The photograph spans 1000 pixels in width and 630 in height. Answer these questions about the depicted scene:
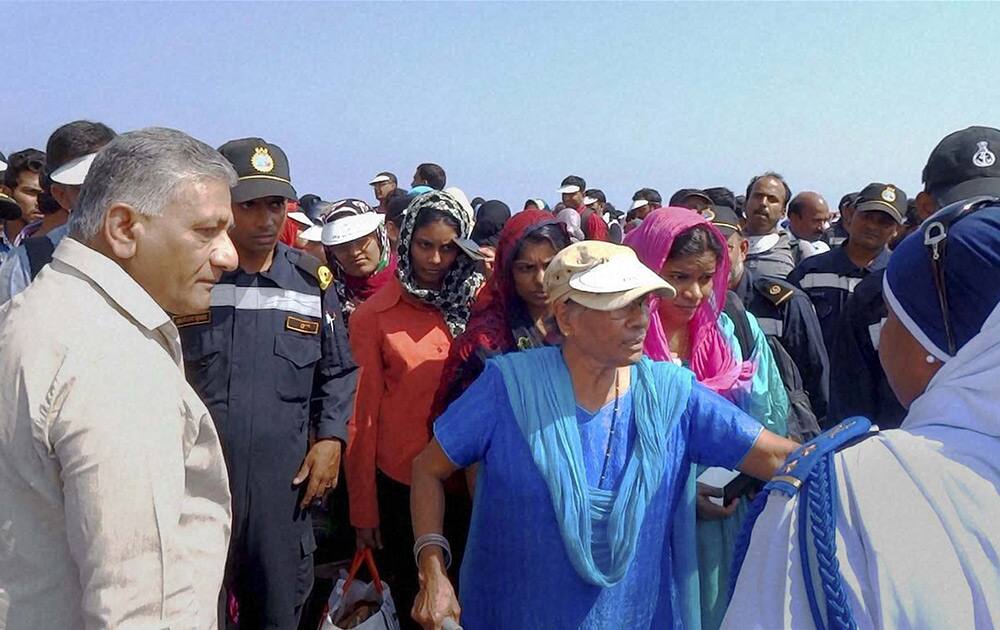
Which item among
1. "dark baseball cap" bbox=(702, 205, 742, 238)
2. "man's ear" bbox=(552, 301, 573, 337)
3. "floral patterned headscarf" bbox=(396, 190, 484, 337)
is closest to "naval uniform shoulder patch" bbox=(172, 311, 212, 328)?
"floral patterned headscarf" bbox=(396, 190, 484, 337)

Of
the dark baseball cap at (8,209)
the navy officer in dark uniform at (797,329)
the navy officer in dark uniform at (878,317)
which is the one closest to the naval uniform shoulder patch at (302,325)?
the navy officer in dark uniform at (797,329)

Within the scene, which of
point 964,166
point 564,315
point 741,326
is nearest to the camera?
point 564,315

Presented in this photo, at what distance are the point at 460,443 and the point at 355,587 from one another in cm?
96

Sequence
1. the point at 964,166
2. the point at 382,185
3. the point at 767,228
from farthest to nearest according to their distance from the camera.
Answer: the point at 382,185 → the point at 767,228 → the point at 964,166

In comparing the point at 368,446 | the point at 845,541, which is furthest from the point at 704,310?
the point at 845,541

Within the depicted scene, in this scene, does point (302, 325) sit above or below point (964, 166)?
below

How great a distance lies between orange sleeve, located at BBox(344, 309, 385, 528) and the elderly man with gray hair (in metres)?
1.69

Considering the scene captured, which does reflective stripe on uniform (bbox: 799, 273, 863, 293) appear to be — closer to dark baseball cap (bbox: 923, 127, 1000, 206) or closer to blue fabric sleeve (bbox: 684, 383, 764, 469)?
dark baseball cap (bbox: 923, 127, 1000, 206)

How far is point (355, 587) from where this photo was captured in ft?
9.52

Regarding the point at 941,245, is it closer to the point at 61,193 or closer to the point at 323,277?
the point at 323,277

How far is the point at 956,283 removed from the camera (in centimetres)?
122

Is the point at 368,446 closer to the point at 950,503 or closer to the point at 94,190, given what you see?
the point at 94,190

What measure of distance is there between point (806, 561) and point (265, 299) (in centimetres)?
251

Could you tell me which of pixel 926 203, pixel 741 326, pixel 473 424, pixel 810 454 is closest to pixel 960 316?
pixel 810 454
